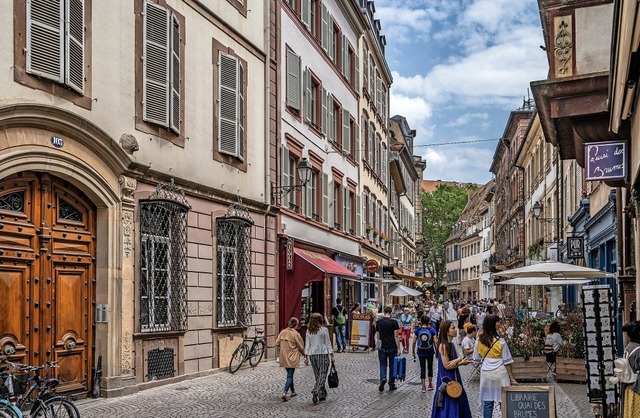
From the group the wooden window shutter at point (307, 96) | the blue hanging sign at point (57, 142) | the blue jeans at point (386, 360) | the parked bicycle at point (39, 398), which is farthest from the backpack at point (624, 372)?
the wooden window shutter at point (307, 96)

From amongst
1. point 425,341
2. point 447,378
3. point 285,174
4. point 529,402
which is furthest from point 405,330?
point 529,402

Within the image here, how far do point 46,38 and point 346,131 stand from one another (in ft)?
71.6

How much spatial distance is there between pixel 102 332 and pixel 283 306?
31.2 ft

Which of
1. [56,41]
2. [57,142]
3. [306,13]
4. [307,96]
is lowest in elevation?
[57,142]

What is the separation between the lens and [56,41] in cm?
1291

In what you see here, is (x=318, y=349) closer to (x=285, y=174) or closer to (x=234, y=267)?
(x=234, y=267)

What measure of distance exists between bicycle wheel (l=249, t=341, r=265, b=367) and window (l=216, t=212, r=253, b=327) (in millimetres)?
657

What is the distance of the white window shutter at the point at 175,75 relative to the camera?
16.7 m

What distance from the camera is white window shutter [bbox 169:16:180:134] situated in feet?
54.7

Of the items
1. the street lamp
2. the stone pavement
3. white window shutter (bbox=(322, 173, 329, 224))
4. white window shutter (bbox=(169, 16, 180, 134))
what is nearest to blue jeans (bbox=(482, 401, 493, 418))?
the stone pavement

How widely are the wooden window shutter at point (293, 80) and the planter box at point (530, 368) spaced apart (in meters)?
10.6

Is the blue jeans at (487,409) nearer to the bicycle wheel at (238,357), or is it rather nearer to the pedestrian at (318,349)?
the pedestrian at (318,349)

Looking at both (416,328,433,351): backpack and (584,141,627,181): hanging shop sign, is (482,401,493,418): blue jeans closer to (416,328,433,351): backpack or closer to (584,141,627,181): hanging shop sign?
(584,141,627,181): hanging shop sign

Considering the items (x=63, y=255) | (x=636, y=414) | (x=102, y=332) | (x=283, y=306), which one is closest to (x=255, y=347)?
(x=283, y=306)
